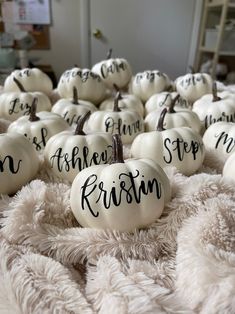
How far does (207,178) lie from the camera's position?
40 cm

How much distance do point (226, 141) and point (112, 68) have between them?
19.9 inches

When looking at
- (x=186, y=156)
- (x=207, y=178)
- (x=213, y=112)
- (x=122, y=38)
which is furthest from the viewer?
(x=122, y=38)

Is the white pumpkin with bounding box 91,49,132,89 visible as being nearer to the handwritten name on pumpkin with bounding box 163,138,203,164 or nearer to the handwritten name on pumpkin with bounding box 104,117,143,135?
the handwritten name on pumpkin with bounding box 104,117,143,135

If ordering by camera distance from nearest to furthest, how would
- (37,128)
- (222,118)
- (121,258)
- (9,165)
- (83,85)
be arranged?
(121,258)
(9,165)
(37,128)
(222,118)
(83,85)

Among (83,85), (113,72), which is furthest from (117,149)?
(113,72)

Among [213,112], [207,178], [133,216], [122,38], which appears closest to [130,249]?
[133,216]

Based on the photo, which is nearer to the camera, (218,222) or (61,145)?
(218,222)

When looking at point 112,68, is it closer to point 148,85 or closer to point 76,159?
point 148,85

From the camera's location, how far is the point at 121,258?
1.06 feet

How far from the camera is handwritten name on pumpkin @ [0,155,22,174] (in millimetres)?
432

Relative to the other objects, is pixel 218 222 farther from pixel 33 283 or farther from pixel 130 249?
pixel 33 283

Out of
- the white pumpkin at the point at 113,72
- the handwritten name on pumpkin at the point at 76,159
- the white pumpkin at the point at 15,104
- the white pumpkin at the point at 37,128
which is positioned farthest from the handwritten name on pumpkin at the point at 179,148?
the white pumpkin at the point at 113,72

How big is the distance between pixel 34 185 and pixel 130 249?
0.55ft

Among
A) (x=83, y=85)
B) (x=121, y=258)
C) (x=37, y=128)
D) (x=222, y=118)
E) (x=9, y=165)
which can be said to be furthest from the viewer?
(x=83, y=85)
